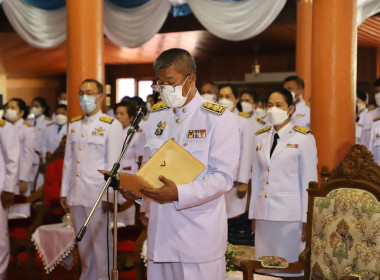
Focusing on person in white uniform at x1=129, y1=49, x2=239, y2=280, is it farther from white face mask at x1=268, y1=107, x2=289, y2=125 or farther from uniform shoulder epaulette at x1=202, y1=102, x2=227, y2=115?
white face mask at x1=268, y1=107, x2=289, y2=125

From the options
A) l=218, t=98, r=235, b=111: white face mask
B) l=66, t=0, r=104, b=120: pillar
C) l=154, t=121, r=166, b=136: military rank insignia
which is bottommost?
l=154, t=121, r=166, b=136: military rank insignia

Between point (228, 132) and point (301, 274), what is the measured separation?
134 cm

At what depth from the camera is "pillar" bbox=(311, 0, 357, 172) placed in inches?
181

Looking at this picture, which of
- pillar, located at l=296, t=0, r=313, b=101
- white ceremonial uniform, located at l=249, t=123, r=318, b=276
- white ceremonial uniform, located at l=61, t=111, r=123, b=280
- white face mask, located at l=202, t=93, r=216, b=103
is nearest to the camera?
white ceremonial uniform, located at l=249, t=123, r=318, b=276

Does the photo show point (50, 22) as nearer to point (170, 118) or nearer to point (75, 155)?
point (75, 155)

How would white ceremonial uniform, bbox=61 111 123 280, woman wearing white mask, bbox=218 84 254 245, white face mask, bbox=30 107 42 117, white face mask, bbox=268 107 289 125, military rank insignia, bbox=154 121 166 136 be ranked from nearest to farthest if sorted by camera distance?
military rank insignia, bbox=154 121 166 136 < white face mask, bbox=268 107 289 125 < white ceremonial uniform, bbox=61 111 123 280 < woman wearing white mask, bbox=218 84 254 245 < white face mask, bbox=30 107 42 117

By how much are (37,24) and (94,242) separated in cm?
444

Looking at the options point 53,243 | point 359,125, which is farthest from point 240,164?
point 359,125

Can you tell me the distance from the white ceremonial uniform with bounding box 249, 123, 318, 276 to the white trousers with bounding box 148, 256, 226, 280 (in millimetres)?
1295

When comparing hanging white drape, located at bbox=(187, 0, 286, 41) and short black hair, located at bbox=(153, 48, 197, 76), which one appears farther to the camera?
hanging white drape, located at bbox=(187, 0, 286, 41)

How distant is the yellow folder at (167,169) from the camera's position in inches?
90.3

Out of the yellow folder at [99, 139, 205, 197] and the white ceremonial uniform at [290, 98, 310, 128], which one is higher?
the white ceremonial uniform at [290, 98, 310, 128]

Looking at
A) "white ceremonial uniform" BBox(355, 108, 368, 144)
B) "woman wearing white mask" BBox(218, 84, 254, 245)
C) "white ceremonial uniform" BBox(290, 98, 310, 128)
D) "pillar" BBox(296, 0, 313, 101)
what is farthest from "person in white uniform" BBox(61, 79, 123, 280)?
"pillar" BBox(296, 0, 313, 101)

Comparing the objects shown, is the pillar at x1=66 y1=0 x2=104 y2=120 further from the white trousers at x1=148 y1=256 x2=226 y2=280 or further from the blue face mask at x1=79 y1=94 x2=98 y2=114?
the white trousers at x1=148 y1=256 x2=226 y2=280
